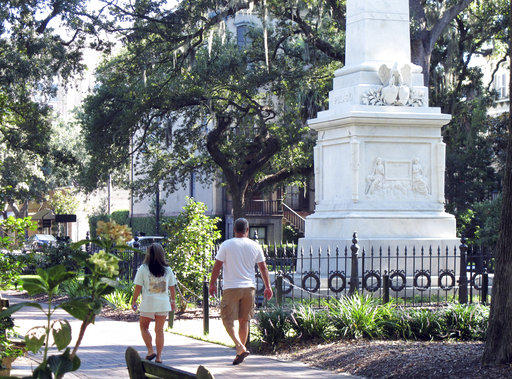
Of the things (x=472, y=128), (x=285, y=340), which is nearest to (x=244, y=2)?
(x=472, y=128)

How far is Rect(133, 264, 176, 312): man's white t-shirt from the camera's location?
10766mm

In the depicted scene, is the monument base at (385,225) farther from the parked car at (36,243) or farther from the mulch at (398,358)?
the parked car at (36,243)

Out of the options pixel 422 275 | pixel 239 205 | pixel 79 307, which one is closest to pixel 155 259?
pixel 79 307

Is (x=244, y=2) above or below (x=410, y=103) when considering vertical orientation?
above

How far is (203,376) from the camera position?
12.4 ft

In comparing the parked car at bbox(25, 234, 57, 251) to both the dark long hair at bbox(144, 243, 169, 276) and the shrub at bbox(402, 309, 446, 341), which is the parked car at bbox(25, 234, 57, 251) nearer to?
the dark long hair at bbox(144, 243, 169, 276)

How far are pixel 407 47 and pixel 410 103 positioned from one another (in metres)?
1.24

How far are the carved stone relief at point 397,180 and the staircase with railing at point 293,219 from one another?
3374cm

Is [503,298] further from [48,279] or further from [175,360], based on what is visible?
[48,279]

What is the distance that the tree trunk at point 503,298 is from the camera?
9180 millimetres

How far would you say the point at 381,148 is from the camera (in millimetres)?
18031

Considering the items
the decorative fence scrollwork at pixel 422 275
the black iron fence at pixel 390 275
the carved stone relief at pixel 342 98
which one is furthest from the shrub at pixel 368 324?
the carved stone relief at pixel 342 98

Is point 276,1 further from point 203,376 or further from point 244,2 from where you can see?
point 203,376

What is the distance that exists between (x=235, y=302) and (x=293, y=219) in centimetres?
4278
